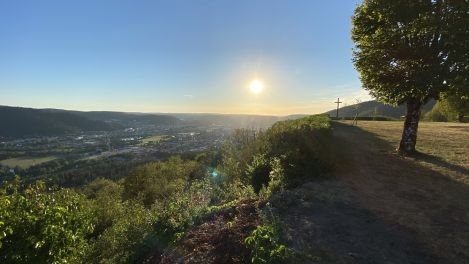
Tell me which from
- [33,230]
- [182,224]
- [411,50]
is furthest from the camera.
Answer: [411,50]

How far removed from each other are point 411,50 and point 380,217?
36.4 feet

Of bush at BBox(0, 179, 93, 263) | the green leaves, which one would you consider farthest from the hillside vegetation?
the green leaves

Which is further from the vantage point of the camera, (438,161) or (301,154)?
(438,161)

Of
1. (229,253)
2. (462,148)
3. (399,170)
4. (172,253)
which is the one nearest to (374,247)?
(229,253)

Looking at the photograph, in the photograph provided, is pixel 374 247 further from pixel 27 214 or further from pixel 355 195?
pixel 27 214

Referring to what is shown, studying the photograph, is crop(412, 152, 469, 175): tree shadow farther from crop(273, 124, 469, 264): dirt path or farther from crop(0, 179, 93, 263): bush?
crop(0, 179, 93, 263): bush

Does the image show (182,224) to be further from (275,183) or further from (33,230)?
(33,230)

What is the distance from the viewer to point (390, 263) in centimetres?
769

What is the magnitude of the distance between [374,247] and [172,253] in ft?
18.0

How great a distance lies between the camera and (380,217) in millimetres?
10328

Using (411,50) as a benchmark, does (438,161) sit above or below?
below

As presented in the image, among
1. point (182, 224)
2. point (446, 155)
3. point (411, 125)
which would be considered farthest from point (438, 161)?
point (182, 224)

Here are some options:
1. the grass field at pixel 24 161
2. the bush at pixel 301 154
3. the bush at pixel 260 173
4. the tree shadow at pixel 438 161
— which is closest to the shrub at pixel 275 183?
the bush at pixel 301 154

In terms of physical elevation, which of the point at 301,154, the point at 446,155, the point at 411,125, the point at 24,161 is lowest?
the point at 24,161
